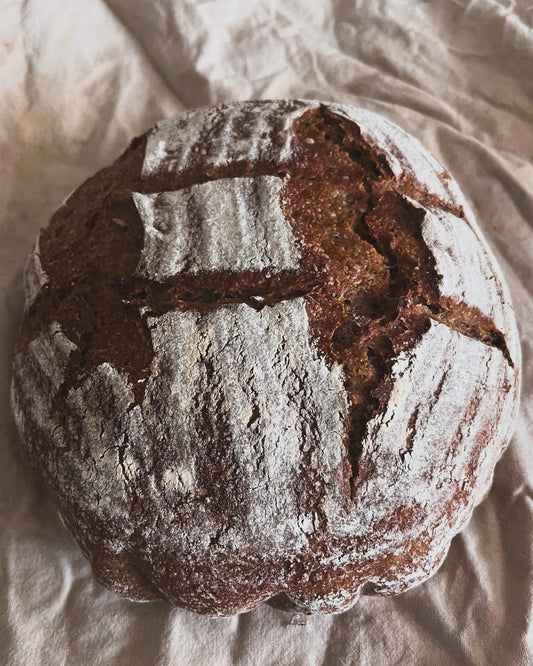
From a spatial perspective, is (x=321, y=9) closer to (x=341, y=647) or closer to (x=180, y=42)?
(x=180, y=42)

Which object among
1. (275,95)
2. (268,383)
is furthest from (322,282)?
(275,95)

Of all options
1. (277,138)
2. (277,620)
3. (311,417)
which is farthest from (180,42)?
(277,620)

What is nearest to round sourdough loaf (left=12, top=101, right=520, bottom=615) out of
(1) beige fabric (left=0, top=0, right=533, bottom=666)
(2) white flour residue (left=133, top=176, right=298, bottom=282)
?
(2) white flour residue (left=133, top=176, right=298, bottom=282)

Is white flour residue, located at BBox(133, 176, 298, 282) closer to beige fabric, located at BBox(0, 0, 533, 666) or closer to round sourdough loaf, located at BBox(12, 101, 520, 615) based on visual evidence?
round sourdough loaf, located at BBox(12, 101, 520, 615)

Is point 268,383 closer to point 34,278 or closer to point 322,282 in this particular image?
point 322,282

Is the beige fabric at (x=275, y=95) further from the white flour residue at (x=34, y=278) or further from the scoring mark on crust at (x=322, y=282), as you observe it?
the scoring mark on crust at (x=322, y=282)

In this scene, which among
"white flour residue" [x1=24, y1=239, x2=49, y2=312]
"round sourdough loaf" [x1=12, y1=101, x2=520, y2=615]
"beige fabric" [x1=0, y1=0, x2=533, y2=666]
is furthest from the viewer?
"beige fabric" [x1=0, y1=0, x2=533, y2=666]

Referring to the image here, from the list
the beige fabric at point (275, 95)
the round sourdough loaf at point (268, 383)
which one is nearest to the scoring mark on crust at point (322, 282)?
the round sourdough loaf at point (268, 383)
